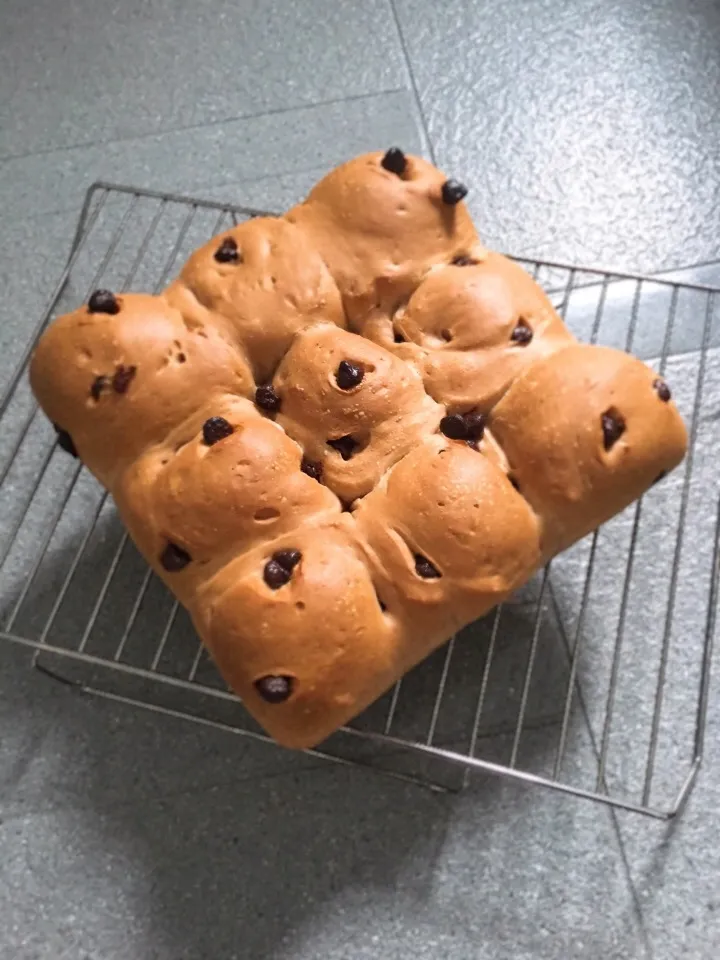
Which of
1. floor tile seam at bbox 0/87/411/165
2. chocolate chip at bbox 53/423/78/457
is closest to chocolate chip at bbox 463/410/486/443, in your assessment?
chocolate chip at bbox 53/423/78/457

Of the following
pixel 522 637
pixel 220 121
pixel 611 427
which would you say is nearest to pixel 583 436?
pixel 611 427

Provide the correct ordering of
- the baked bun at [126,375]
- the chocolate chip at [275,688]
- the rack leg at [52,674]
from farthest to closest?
the rack leg at [52,674] < the baked bun at [126,375] < the chocolate chip at [275,688]

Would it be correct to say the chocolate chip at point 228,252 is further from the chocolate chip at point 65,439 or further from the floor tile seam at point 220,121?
the floor tile seam at point 220,121

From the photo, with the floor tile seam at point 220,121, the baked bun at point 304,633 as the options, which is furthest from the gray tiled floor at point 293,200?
the baked bun at point 304,633

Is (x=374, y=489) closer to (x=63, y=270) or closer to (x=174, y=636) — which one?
(x=174, y=636)

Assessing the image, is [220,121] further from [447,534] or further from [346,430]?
[447,534]

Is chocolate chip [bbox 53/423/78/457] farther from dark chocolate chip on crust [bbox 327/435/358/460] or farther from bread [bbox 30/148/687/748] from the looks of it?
dark chocolate chip on crust [bbox 327/435/358/460]

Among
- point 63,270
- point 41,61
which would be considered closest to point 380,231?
point 63,270
